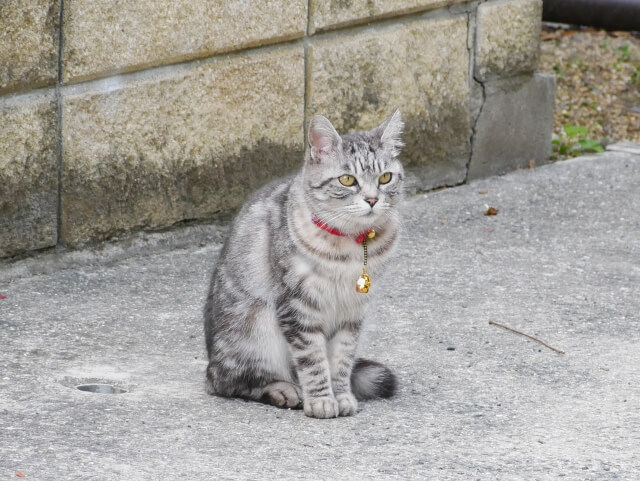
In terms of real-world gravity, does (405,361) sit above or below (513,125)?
below

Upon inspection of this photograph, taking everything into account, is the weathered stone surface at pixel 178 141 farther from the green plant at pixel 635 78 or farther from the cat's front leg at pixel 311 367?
the green plant at pixel 635 78

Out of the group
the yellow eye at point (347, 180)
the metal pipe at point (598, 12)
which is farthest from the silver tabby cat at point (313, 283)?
the metal pipe at point (598, 12)

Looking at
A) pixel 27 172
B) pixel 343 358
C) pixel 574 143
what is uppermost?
pixel 27 172

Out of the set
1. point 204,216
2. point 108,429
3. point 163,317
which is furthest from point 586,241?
point 108,429

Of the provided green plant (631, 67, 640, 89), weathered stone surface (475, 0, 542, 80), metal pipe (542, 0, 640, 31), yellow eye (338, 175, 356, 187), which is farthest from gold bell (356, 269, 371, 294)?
green plant (631, 67, 640, 89)

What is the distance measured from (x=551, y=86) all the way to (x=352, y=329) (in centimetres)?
348

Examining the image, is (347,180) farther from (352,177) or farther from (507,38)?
(507,38)

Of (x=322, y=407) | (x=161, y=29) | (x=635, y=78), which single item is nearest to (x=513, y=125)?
(x=635, y=78)

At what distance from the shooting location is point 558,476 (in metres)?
3.34

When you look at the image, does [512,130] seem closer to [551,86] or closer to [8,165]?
[551,86]

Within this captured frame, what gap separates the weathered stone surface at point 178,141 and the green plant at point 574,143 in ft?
7.29

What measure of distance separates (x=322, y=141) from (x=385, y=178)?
24cm

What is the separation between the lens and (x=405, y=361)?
4324 mm

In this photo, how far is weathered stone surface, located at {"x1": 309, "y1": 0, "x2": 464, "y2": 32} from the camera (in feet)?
18.6
